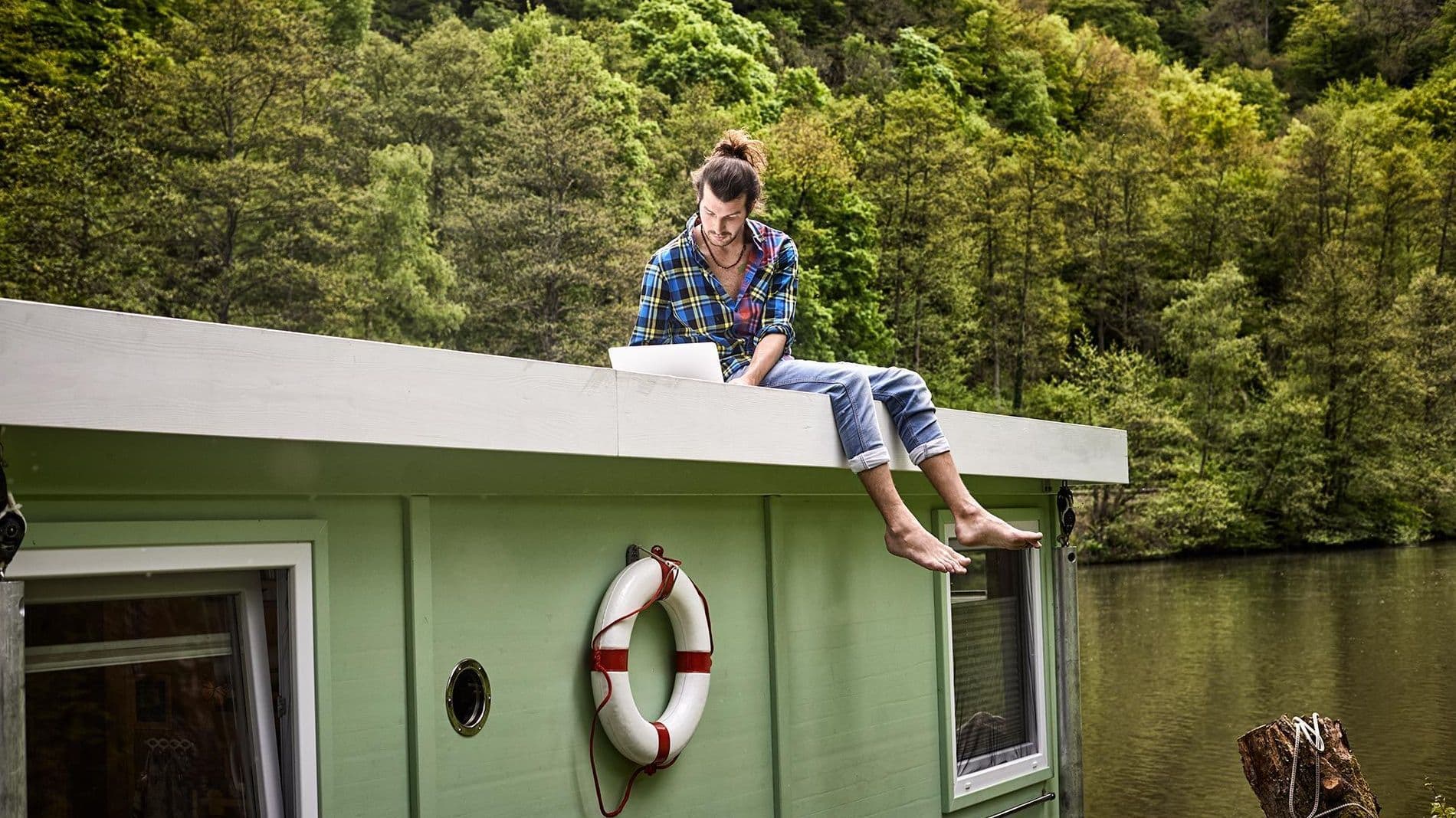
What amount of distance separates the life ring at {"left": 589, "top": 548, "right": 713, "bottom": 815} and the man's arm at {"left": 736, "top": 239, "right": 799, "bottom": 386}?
2.15 feet

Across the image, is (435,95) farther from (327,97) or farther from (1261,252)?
(1261,252)

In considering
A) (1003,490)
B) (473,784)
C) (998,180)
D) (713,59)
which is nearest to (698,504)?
(473,784)

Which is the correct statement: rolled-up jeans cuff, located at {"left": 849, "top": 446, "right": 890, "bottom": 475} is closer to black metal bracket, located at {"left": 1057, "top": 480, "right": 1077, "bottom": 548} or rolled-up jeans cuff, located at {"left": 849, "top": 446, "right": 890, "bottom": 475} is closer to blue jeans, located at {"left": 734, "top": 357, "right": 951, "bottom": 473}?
blue jeans, located at {"left": 734, "top": 357, "right": 951, "bottom": 473}

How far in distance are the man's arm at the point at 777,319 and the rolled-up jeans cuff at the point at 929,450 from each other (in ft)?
1.52

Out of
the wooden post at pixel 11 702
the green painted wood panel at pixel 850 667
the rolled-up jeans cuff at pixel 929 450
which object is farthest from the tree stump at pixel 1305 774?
the wooden post at pixel 11 702

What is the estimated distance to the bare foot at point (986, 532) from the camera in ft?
11.8

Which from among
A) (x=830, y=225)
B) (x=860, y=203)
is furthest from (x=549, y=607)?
(x=860, y=203)

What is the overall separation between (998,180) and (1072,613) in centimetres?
3753

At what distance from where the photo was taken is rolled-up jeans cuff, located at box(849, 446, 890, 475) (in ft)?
12.1

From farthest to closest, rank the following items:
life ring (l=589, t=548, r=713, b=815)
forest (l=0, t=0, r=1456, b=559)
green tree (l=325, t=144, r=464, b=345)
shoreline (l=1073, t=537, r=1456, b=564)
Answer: shoreline (l=1073, t=537, r=1456, b=564) < green tree (l=325, t=144, r=464, b=345) < forest (l=0, t=0, r=1456, b=559) < life ring (l=589, t=548, r=713, b=815)

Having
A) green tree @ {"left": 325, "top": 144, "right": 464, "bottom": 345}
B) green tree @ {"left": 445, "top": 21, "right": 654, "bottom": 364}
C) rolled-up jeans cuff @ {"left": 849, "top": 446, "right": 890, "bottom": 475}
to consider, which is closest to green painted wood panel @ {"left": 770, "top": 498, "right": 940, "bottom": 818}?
rolled-up jeans cuff @ {"left": 849, "top": 446, "right": 890, "bottom": 475}

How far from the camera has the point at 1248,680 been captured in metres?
15.8

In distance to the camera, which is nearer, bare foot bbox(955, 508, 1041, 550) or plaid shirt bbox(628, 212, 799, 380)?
bare foot bbox(955, 508, 1041, 550)

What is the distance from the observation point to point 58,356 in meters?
2.08
